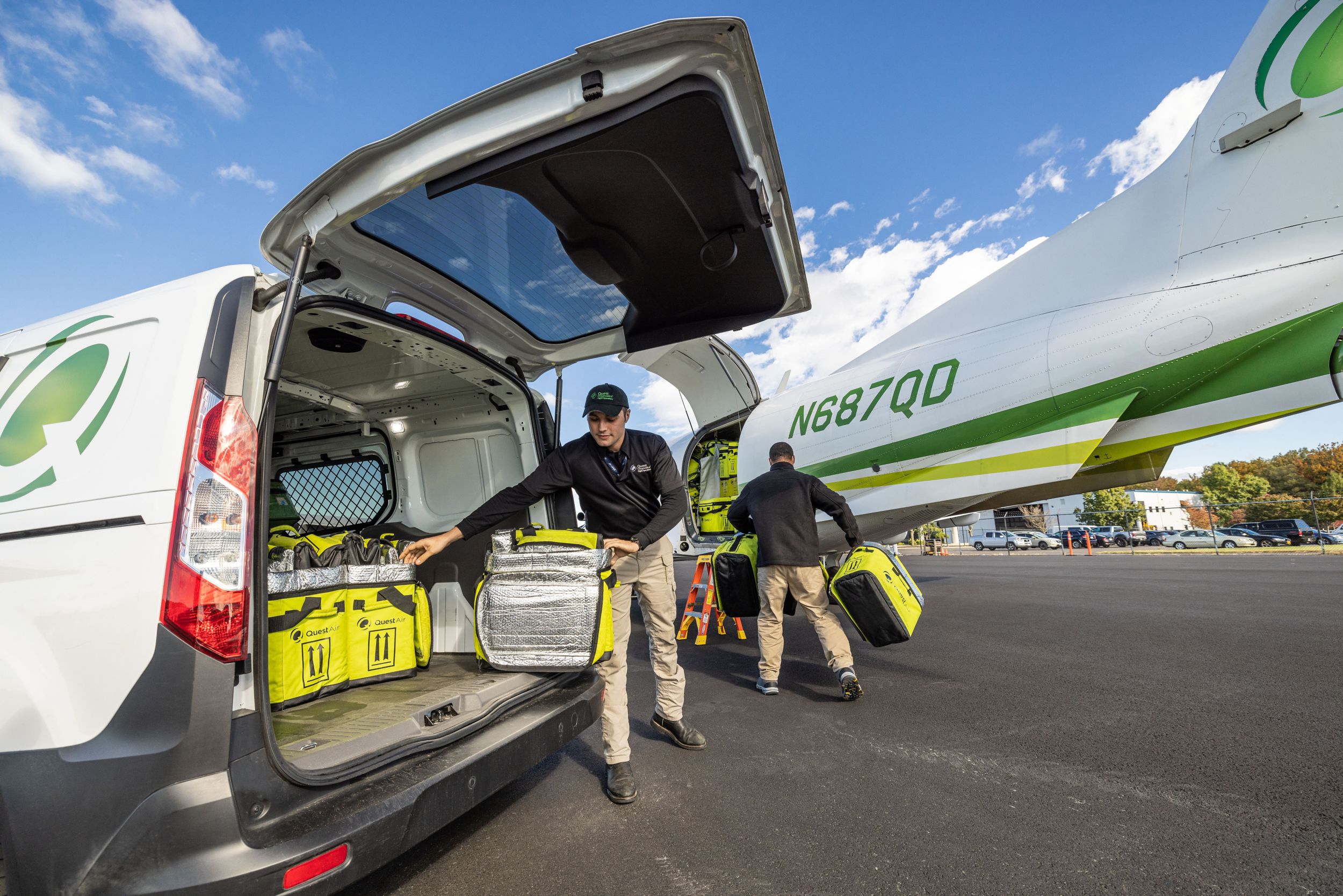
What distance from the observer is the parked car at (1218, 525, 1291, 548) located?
25.1 meters

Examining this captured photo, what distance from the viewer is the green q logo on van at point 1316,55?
11.4 ft

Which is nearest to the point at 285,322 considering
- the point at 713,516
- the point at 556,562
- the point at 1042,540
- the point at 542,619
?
the point at 556,562

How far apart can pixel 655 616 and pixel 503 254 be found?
1.82 metres

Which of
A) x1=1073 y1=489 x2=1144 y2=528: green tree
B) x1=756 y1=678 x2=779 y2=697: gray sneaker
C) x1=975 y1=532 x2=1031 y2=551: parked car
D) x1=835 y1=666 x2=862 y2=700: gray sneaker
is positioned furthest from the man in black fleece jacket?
x1=1073 y1=489 x2=1144 y2=528: green tree

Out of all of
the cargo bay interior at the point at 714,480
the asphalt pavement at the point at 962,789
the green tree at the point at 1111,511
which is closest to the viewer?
the asphalt pavement at the point at 962,789

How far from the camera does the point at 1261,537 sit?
26.1m

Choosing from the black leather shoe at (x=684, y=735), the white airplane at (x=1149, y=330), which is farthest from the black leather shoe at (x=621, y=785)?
the white airplane at (x=1149, y=330)

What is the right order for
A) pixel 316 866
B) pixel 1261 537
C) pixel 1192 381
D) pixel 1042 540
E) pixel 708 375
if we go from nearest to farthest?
pixel 316 866 < pixel 1192 381 < pixel 708 375 < pixel 1261 537 < pixel 1042 540

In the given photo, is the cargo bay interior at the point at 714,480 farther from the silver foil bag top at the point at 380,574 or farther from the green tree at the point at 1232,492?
the green tree at the point at 1232,492

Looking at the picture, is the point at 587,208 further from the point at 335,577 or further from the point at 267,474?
the point at 335,577

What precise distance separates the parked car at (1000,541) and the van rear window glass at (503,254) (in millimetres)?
38861

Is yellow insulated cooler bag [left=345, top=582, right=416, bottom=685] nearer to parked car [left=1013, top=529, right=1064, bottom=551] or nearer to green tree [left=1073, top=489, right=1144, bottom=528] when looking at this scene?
parked car [left=1013, top=529, right=1064, bottom=551]

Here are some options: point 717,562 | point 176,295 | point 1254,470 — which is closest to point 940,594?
point 717,562

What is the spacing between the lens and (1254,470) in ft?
206
